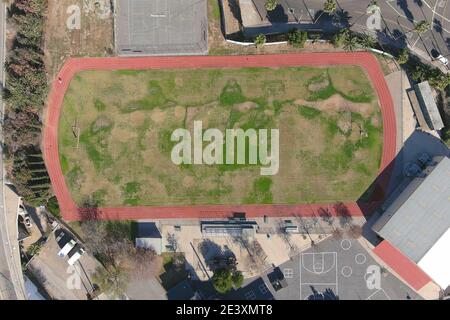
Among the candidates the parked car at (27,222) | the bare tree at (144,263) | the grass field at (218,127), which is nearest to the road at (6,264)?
the parked car at (27,222)

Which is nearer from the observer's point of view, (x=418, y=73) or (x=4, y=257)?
(x=418, y=73)

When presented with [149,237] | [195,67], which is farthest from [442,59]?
[149,237]

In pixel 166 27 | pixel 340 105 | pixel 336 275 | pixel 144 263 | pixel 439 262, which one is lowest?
pixel 336 275

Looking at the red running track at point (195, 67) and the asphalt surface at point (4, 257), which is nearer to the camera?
the red running track at point (195, 67)

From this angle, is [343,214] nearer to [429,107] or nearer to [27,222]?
[429,107]

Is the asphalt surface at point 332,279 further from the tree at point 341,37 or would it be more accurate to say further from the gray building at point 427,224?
the tree at point 341,37

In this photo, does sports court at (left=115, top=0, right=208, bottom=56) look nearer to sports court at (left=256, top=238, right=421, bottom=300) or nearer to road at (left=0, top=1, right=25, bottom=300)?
road at (left=0, top=1, right=25, bottom=300)

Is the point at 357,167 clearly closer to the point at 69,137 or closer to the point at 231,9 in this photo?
the point at 231,9
